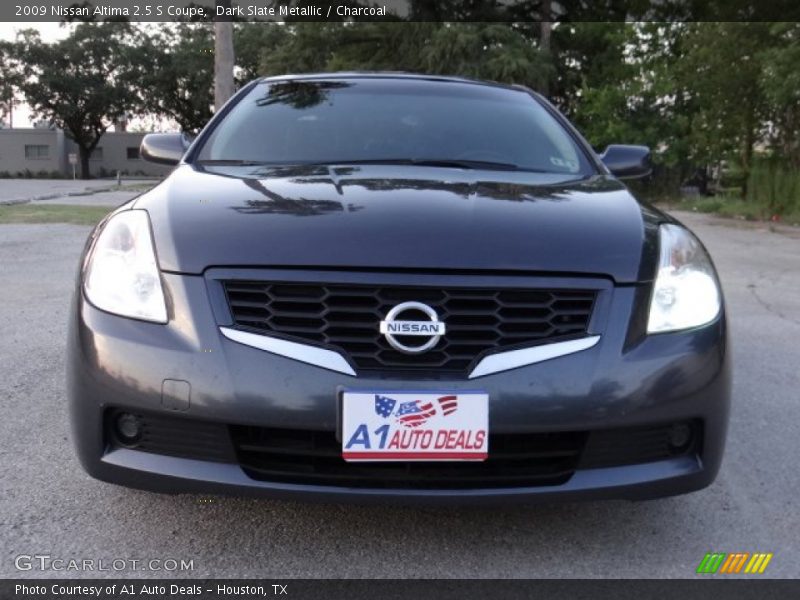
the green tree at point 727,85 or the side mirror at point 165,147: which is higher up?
the side mirror at point 165,147

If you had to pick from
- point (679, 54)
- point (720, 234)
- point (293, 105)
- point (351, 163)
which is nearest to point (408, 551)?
point (351, 163)

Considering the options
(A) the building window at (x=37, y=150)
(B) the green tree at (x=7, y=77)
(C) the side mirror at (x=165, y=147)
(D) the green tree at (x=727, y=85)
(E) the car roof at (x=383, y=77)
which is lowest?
(A) the building window at (x=37, y=150)

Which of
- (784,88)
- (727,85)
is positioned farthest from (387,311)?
(727,85)

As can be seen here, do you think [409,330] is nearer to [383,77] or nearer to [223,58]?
[383,77]

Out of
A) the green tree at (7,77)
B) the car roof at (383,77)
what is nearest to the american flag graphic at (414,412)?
the car roof at (383,77)

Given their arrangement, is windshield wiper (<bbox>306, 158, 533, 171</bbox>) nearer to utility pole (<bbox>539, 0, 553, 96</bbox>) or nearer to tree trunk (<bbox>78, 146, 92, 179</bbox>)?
utility pole (<bbox>539, 0, 553, 96</bbox>)

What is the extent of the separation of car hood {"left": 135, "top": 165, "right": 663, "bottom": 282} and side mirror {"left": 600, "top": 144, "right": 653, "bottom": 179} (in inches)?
35.2

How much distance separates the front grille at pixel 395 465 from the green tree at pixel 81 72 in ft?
159

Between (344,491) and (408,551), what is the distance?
0.36 meters

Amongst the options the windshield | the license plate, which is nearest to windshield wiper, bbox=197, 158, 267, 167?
the windshield

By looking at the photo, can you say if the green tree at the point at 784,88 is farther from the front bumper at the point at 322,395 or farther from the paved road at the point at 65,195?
the front bumper at the point at 322,395

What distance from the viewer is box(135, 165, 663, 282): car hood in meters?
2.00

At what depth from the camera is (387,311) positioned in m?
1.94

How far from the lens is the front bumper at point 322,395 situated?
6.12ft
